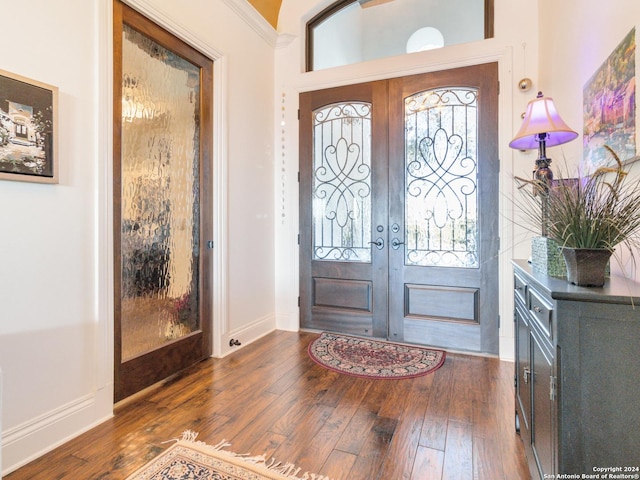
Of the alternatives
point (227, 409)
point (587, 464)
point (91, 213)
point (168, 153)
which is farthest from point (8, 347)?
point (587, 464)

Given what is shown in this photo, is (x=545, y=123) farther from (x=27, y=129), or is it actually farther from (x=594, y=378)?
(x=27, y=129)

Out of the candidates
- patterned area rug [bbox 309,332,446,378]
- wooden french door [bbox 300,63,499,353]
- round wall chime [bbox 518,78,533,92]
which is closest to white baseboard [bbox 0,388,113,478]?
patterned area rug [bbox 309,332,446,378]

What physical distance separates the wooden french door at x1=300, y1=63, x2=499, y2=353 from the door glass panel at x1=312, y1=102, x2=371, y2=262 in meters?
0.01

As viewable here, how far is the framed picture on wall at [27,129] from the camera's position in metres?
1.56

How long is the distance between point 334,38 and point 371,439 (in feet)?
12.4

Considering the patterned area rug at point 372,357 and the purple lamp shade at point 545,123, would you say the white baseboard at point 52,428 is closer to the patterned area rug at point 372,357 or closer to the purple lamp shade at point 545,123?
the patterned area rug at point 372,357

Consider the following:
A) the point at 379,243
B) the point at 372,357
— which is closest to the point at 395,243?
the point at 379,243

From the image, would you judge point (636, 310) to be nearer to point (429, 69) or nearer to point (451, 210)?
point (451, 210)

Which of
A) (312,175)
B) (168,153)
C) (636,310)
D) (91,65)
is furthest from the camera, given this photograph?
(312,175)

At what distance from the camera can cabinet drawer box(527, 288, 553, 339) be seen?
3.69 feet

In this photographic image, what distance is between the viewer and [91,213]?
6.36 feet

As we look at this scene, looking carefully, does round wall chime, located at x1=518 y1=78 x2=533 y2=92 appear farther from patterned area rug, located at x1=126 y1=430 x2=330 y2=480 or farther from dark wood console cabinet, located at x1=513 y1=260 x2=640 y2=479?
patterned area rug, located at x1=126 y1=430 x2=330 y2=480

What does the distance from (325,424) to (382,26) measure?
11.9 feet

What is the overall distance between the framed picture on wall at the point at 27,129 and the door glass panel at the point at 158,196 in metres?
0.47
